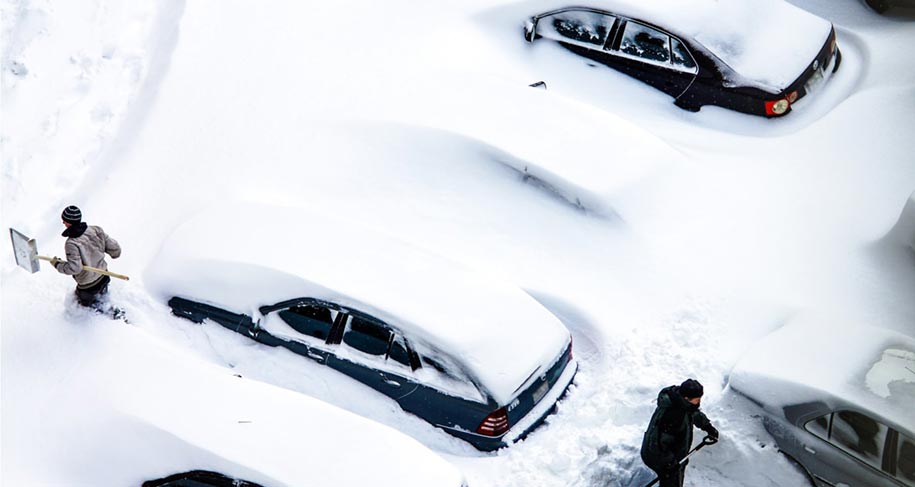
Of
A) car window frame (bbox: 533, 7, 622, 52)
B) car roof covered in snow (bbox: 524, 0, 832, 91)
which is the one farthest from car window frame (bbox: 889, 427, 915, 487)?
car window frame (bbox: 533, 7, 622, 52)

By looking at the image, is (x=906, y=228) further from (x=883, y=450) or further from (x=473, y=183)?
(x=473, y=183)

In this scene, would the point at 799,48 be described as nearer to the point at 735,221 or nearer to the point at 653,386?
the point at 735,221

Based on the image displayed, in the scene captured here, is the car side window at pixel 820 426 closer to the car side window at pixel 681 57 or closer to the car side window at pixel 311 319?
the car side window at pixel 311 319

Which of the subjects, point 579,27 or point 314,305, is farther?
point 579,27

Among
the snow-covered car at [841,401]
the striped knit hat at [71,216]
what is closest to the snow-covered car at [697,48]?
the snow-covered car at [841,401]

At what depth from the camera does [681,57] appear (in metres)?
9.94

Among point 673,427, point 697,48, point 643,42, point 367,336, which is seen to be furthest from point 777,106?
point 367,336

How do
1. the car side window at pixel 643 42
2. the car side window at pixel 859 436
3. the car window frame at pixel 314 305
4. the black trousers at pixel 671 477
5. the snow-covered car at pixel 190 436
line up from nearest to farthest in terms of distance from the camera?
A: the snow-covered car at pixel 190 436 → the car side window at pixel 859 436 → the black trousers at pixel 671 477 → the car window frame at pixel 314 305 → the car side window at pixel 643 42

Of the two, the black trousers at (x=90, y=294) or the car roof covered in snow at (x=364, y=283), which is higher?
the car roof covered in snow at (x=364, y=283)

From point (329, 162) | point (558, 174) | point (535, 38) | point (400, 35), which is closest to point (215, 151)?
point (329, 162)

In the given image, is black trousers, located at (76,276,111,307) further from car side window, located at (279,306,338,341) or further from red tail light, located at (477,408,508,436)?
red tail light, located at (477,408,508,436)

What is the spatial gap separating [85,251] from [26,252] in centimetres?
43

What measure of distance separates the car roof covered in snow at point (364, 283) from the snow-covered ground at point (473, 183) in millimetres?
208

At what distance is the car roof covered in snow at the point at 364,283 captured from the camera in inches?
269
